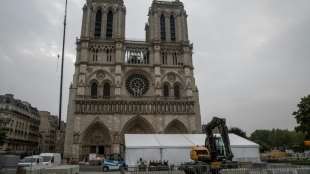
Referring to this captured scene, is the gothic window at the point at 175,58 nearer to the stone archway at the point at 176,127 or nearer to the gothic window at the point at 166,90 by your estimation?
the gothic window at the point at 166,90

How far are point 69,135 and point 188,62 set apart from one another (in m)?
22.2

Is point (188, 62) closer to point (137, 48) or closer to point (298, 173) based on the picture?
point (137, 48)

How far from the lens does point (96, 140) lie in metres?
35.9

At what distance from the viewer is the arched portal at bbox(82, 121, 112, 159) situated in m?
35.2

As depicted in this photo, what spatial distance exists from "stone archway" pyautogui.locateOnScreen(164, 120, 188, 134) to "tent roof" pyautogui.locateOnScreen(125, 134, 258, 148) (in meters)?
5.16

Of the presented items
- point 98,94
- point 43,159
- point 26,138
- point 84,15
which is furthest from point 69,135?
point 84,15

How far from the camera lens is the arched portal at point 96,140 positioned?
35188mm

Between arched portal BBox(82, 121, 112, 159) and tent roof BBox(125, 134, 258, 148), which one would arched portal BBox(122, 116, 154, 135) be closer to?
arched portal BBox(82, 121, 112, 159)

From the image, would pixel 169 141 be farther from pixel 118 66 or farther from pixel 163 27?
pixel 163 27

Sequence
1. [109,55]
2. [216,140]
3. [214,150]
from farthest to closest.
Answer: [109,55]
[216,140]
[214,150]

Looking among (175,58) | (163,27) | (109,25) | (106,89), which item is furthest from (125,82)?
(163,27)

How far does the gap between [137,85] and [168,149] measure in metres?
15.3

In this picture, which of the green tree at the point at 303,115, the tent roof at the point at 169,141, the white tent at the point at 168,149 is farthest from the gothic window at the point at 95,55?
the green tree at the point at 303,115

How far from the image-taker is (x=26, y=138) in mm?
A: 46469
